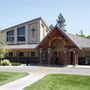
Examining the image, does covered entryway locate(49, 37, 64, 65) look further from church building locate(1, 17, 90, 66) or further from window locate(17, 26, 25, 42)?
window locate(17, 26, 25, 42)

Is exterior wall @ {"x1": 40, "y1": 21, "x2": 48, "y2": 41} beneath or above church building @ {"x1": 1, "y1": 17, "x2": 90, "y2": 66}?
above

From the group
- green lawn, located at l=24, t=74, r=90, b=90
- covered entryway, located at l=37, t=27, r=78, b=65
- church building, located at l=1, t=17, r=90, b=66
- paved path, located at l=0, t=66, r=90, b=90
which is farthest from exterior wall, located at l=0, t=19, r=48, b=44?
green lawn, located at l=24, t=74, r=90, b=90

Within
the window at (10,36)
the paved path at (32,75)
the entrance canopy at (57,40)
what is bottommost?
the paved path at (32,75)

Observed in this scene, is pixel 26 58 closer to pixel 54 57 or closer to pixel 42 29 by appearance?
pixel 54 57

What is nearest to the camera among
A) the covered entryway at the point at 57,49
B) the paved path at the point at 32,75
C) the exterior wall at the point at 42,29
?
the paved path at the point at 32,75

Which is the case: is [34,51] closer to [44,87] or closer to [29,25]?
[29,25]

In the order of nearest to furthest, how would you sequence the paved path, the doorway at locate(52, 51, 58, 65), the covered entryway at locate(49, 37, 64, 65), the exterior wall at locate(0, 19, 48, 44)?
the paved path < the covered entryway at locate(49, 37, 64, 65) < the doorway at locate(52, 51, 58, 65) < the exterior wall at locate(0, 19, 48, 44)

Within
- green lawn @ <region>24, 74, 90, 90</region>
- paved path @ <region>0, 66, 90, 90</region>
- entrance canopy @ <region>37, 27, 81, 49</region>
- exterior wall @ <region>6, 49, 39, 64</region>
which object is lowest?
green lawn @ <region>24, 74, 90, 90</region>

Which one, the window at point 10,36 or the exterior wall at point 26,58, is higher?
the window at point 10,36

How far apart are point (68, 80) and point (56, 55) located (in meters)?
21.9

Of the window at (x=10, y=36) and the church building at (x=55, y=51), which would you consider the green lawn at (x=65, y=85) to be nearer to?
the church building at (x=55, y=51)

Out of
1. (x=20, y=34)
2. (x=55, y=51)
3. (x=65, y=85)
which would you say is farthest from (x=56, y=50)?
(x=65, y=85)

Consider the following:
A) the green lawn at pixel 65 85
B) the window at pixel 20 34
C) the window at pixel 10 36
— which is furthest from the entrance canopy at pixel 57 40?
the green lawn at pixel 65 85

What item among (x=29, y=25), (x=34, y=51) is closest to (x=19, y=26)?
(x=29, y=25)
